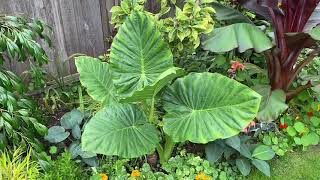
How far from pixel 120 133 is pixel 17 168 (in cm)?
71

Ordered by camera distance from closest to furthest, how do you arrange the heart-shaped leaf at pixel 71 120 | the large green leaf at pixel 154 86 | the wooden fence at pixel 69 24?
the large green leaf at pixel 154 86
the heart-shaped leaf at pixel 71 120
the wooden fence at pixel 69 24

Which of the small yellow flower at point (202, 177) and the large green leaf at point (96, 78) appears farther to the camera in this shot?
the large green leaf at point (96, 78)

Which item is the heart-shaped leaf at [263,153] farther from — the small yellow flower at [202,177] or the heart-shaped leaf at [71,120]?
the heart-shaped leaf at [71,120]

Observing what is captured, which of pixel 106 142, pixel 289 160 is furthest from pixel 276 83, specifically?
pixel 106 142

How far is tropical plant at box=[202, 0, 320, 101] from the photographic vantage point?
10.1 feet

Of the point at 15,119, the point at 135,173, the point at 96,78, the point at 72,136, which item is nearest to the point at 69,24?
the point at 96,78

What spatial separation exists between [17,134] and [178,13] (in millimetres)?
1446

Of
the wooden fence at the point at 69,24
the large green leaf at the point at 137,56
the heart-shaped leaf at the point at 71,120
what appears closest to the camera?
the large green leaf at the point at 137,56

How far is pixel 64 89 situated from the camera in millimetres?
3883

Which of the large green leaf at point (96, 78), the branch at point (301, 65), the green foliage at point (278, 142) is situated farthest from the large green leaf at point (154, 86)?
the branch at point (301, 65)

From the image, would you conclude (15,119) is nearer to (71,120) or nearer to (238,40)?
(71,120)

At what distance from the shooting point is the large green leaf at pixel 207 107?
2.64 metres

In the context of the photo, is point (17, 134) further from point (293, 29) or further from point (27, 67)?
point (293, 29)

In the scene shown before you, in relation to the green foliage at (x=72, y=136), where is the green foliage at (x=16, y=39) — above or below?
above
